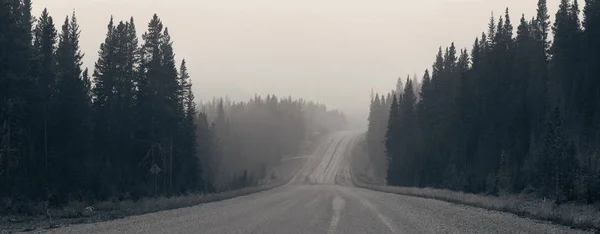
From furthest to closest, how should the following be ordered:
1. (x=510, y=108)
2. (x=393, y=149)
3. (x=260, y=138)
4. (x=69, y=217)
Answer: (x=260, y=138) < (x=393, y=149) < (x=510, y=108) < (x=69, y=217)

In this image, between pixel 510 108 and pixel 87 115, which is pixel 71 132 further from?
pixel 510 108

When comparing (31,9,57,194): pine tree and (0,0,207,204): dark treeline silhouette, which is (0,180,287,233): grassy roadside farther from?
(31,9,57,194): pine tree

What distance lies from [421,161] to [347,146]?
7981cm

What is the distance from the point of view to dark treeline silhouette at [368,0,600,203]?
4734 cm

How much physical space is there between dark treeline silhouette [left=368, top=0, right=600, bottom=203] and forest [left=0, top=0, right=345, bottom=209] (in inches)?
1105

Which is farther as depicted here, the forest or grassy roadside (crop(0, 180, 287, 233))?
the forest

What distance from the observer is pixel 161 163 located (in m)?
54.2

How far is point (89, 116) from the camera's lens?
47750mm

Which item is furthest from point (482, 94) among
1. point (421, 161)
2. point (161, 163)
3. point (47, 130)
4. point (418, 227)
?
point (418, 227)

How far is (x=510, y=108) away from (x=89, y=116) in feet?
155

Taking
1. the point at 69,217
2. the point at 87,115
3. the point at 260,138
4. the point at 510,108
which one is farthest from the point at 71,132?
the point at 260,138

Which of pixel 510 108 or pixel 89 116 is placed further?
pixel 510 108

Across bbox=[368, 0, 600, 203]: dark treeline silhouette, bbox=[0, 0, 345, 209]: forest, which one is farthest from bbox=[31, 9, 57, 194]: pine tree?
bbox=[368, 0, 600, 203]: dark treeline silhouette

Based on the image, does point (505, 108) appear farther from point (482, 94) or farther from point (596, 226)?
point (596, 226)
